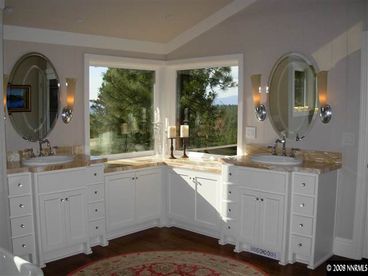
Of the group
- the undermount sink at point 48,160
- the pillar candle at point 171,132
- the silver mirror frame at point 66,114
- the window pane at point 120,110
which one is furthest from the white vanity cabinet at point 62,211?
the pillar candle at point 171,132

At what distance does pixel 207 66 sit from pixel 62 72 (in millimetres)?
1688

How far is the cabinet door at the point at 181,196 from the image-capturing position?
441 centimetres

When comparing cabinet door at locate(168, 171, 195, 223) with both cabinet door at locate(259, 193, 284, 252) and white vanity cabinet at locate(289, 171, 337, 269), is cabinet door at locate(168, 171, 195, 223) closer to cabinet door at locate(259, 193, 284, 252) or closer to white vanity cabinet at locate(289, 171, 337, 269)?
cabinet door at locate(259, 193, 284, 252)

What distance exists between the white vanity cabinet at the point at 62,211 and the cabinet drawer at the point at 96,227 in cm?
6

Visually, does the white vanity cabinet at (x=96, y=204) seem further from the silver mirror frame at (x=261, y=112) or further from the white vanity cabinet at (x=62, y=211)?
the silver mirror frame at (x=261, y=112)


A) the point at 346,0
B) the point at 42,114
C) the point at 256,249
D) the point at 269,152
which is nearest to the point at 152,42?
the point at 42,114

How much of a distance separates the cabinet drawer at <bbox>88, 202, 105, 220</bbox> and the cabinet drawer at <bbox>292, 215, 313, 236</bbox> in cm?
184

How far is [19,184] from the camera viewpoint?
338 centimetres

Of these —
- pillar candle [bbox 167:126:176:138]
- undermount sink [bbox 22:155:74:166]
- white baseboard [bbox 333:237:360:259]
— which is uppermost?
pillar candle [bbox 167:126:176:138]

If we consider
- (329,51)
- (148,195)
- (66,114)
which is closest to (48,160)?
(66,114)

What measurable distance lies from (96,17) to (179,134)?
1820 millimetres

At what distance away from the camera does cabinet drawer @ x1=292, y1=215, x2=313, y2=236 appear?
3.48 metres

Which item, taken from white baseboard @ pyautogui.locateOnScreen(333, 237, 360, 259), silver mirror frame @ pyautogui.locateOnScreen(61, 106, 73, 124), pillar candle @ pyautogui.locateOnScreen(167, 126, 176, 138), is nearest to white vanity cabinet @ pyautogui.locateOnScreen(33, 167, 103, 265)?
silver mirror frame @ pyautogui.locateOnScreen(61, 106, 73, 124)

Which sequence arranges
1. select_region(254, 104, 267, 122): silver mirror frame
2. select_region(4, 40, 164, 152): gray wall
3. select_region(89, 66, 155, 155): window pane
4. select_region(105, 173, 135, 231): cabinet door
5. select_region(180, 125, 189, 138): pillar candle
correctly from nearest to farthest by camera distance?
select_region(4, 40, 164, 152): gray wall → select_region(105, 173, 135, 231): cabinet door → select_region(254, 104, 267, 122): silver mirror frame → select_region(89, 66, 155, 155): window pane → select_region(180, 125, 189, 138): pillar candle
